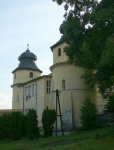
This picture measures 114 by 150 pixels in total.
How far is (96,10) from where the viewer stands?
1551 cm

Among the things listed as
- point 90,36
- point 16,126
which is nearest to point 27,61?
point 16,126

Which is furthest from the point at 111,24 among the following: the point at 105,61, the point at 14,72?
the point at 14,72

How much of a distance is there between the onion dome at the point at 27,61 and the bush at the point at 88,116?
22198mm

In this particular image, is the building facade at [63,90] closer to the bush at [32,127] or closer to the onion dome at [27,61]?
the bush at [32,127]

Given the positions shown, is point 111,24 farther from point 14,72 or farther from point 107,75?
point 14,72

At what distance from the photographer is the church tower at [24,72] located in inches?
1617

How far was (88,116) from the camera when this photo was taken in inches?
837

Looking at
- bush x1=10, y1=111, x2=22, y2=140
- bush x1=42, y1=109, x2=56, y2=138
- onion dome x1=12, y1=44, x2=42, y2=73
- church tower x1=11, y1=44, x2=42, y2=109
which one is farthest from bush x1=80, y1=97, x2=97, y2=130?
onion dome x1=12, y1=44, x2=42, y2=73

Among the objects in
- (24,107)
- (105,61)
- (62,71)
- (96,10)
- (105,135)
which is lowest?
(105,135)

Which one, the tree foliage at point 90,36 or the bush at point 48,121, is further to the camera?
the bush at point 48,121

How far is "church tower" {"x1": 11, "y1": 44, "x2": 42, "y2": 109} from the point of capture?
1617 inches

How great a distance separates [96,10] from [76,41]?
2.81 m

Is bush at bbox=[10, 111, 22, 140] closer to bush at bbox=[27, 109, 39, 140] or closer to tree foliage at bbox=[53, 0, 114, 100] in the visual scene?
bush at bbox=[27, 109, 39, 140]

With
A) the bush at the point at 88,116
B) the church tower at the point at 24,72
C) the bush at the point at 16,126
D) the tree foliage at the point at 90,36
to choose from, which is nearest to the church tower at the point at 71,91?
the bush at the point at 88,116
